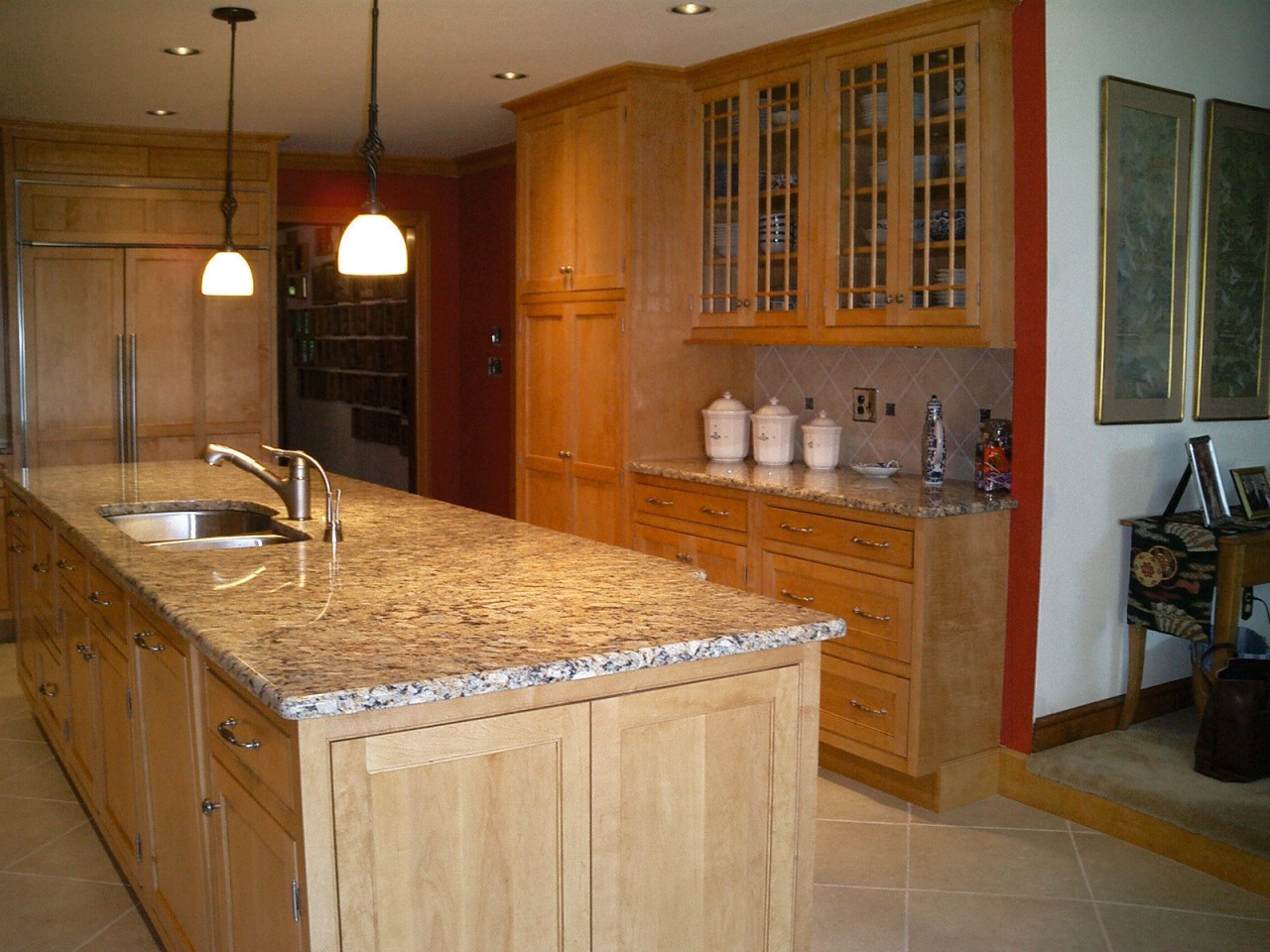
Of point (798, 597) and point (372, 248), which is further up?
point (372, 248)

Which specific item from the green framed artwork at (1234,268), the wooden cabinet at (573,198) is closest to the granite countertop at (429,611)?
the wooden cabinet at (573,198)

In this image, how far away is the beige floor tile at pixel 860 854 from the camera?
10.3ft

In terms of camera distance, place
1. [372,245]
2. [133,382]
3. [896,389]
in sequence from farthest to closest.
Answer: [133,382] < [896,389] < [372,245]

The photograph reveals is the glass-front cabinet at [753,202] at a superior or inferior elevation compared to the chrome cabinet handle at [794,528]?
superior

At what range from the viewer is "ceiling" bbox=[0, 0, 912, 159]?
12.4ft

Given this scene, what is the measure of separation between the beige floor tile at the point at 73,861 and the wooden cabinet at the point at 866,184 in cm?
272

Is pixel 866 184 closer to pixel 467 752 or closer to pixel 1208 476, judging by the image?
pixel 1208 476

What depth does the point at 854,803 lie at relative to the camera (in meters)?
3.65

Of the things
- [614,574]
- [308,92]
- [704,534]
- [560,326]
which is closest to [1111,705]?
[704,534]

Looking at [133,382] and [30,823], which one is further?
[133,382]

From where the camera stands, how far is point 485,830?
176 centimetres

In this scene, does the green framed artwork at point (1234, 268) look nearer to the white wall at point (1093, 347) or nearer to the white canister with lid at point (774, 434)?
the white wall at point (1093, 347)

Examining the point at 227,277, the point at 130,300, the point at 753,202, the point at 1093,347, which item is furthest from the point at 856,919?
the point at 130,300

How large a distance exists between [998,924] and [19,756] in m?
3.23
